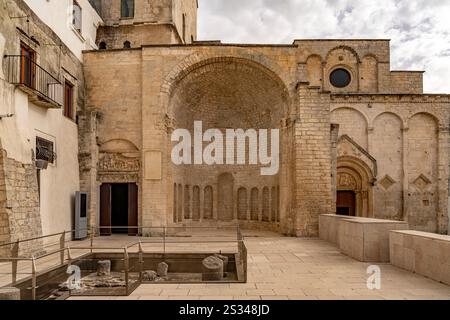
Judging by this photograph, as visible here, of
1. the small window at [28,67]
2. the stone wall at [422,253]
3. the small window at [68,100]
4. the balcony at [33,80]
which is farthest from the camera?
the small window at [68,100]

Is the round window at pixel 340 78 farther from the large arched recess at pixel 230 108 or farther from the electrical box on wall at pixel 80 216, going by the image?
the electrical box on wall at pixel 80 216

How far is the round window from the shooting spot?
24141 mm

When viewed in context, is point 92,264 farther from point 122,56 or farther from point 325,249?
point 122,56

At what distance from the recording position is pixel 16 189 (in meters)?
9.73

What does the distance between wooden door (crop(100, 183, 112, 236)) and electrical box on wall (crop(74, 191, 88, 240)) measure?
1268 millimetres

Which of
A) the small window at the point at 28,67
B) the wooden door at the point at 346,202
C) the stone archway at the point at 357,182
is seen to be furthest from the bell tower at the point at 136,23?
the wooden door at the point at 346,202

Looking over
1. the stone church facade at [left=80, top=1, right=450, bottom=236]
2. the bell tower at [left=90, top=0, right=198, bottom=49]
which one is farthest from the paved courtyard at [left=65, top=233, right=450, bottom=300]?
the bell tower at [left=90, top=0, right=198, bottom=49]

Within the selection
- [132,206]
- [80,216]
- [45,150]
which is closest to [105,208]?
[132,206]

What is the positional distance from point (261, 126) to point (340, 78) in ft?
30.5

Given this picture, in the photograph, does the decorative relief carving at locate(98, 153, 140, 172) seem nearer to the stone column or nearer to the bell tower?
the stone column

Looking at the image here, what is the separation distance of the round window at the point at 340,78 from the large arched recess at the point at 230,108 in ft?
28.6

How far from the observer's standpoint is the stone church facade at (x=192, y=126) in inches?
454

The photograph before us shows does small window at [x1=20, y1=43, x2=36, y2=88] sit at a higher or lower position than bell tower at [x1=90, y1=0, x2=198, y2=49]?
lower
